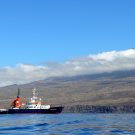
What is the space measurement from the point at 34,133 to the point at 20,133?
8.79 feet

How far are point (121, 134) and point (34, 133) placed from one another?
16.8 m

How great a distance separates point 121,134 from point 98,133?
5.26 meters

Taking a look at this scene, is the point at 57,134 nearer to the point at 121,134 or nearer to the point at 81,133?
the point at 81,133

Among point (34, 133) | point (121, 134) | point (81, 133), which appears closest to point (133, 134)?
point (121, 134)

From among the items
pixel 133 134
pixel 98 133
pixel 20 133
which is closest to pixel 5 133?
pixel 20 133

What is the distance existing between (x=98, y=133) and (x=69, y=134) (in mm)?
6294

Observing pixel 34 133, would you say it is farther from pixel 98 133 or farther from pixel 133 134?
pixel 133 134

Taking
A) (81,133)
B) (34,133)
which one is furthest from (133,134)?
(34,133)

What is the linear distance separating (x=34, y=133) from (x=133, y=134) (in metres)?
19.0

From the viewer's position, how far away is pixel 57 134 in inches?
3548

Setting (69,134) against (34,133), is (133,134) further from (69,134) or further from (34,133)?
(34,133)

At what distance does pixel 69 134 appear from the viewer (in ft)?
292

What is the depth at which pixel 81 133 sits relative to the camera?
304 ft

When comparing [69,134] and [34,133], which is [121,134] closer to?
[69,134]
